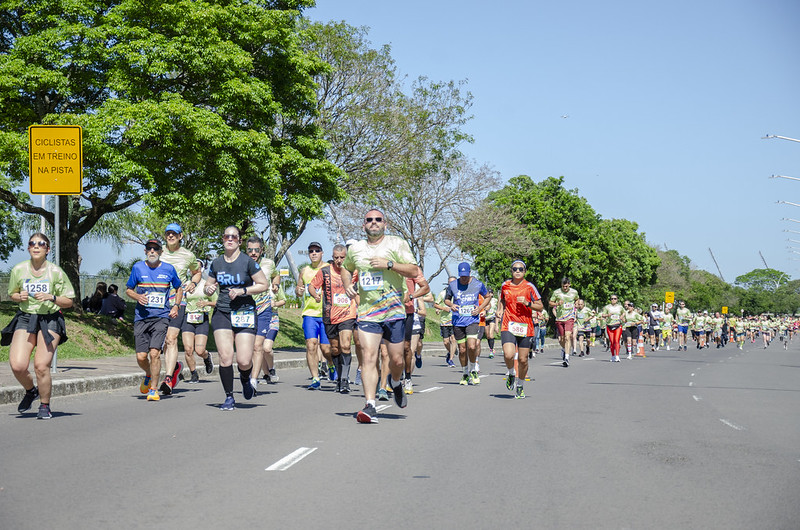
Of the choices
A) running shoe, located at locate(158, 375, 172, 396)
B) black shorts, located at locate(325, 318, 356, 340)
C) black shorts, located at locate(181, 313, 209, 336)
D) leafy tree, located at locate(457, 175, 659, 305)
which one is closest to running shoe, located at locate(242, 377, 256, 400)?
running shoe, located at locate(158, 375, 172, 396)

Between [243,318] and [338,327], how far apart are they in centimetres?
272

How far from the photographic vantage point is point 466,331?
15906 millimetres

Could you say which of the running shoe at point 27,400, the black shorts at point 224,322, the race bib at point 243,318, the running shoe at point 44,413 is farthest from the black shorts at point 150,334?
the running shoe at point 44,413

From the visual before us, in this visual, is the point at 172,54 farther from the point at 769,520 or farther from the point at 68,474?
the point at 769,520

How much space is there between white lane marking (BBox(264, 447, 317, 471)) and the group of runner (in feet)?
5.91

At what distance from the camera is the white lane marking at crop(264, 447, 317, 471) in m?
7.34

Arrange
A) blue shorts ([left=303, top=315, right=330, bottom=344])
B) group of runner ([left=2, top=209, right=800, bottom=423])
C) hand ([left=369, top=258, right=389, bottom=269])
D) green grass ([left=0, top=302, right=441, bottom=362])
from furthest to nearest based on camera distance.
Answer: green grass ([left=0, top=302, right=441, bottom=362]) → blue shorts ([left=303, top=315, right=330, bottom=344]) → group of runner ([left=2, top=209, right=800, bottom=423]) → hand ([left=369, top=258, right=389, bottom=269])

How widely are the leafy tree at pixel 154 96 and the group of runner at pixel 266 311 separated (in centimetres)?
802

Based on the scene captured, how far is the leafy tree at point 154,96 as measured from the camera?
2233 centimetres

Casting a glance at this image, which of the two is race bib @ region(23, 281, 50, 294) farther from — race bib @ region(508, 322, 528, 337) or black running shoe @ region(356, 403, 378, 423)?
race bib @ region(508, 322, 528, 337)

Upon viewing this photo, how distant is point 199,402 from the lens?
490 inches

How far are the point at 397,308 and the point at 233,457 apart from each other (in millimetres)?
2959

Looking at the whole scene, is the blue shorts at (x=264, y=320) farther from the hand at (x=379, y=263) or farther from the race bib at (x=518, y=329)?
the hand at (x=379, y=263)

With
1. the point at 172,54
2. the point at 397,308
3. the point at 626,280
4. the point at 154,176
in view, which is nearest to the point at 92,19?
the point at 172,54
